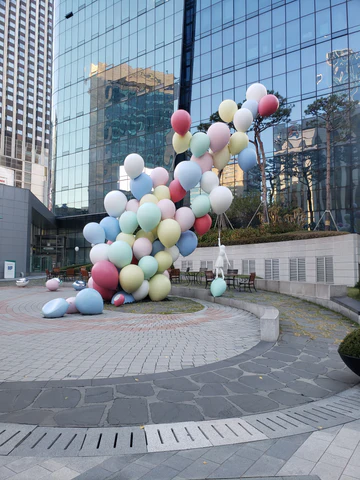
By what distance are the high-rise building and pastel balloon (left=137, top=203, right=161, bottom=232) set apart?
104231mm

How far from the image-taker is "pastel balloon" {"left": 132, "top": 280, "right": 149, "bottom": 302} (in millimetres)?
13281

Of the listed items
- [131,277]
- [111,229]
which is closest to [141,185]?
[111,229]

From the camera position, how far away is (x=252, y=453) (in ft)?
10.5

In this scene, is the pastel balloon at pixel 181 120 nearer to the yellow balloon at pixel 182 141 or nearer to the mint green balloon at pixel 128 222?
the yellow balloon at pixel 182 141

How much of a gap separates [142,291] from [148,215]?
3.01 m

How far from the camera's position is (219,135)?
13070 mm

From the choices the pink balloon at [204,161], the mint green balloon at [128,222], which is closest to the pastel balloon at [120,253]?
the mint green balloon at [128,222]

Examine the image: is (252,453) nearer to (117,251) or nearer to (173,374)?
(173,374)

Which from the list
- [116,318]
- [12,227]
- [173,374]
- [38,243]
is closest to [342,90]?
[116,318]

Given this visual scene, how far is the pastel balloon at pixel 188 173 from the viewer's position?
12.9m

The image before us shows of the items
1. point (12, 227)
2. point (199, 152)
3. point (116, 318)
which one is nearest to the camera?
point (116, 318)

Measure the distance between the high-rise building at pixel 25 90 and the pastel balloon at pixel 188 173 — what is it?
10418 centimetres

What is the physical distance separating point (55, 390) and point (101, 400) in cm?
75

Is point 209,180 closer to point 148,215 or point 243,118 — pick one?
point 243,118
